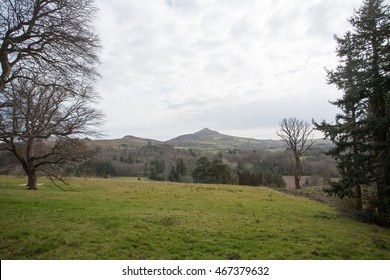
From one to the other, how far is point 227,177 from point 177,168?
773 inches

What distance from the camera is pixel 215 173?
49.2 m

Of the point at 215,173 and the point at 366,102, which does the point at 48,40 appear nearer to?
the point at 366,102

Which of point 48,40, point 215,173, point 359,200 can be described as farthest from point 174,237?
point 215,173

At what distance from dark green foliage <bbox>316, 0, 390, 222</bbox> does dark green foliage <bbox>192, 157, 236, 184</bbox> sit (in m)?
34.1

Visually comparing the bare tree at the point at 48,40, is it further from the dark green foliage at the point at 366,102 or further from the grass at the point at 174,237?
the dark green foliage at the point at 366,102

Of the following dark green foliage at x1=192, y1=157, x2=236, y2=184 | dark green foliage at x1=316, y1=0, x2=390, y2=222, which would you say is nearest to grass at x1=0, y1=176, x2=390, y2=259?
dark green foliage at x1=316, y1=0, x2=390, y2=222

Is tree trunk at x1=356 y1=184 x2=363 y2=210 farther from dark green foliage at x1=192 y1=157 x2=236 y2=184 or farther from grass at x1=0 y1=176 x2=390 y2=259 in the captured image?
dark green foliage at x1=192 y1=157 x2=236 y2=184

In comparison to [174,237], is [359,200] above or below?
above

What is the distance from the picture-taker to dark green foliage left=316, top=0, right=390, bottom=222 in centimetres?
1270

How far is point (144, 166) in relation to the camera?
81625mm

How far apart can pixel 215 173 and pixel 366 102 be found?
119 feet

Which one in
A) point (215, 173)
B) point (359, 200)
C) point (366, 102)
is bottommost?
point (359, 200)

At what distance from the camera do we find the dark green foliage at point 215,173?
4859 cm
